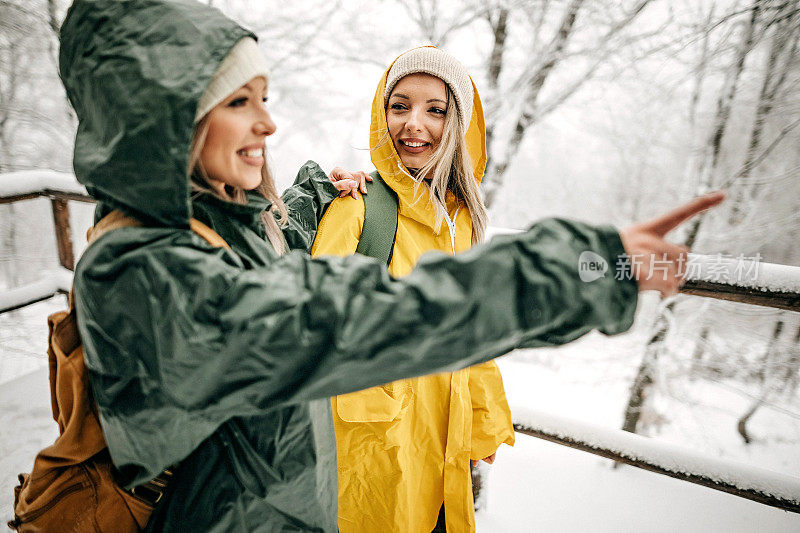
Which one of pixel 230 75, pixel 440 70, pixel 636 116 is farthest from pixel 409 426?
pixel 636 116

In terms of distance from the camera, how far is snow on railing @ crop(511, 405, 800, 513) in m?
1.62

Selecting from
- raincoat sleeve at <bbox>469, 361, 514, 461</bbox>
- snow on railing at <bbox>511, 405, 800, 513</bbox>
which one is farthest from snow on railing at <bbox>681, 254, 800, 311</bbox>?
raincoat sleeve at <bbox>469, 361, 514, 461</bbox>

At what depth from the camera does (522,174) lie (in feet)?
30.5

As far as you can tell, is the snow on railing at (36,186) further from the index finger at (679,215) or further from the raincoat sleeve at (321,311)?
the index finger at (679,215)

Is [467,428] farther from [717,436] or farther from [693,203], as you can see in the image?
[717,436]

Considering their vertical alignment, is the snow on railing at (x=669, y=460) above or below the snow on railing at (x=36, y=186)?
below

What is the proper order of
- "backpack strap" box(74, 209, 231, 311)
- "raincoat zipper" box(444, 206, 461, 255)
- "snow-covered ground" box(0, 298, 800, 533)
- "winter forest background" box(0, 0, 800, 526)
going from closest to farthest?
"backpack strap" box(74, 209, 231, 311) < "raincoat zipper" box(444, 206, 461, 255) < "snow-covered ground" box(0, 298, 800, 533) < "winter forest background" box(0, 0, 800, 526)

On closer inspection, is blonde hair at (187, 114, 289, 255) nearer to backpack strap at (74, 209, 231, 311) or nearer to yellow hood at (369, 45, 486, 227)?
backpack strap at (74, 209, 231, 311)

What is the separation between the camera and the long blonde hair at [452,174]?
144 cm

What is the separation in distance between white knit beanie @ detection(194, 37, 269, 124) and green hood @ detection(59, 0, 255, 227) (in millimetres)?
57

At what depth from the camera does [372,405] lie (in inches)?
48.7

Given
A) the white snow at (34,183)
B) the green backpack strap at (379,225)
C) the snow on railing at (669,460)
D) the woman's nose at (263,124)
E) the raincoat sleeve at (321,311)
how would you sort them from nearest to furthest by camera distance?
the raincoat sleeve at (321,311) → the woman's nose at (263,124) → the green backpack strap at (379,225) → the snow on railing at (669,460) → the white snow at (34,183)

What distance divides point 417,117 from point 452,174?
27 cm

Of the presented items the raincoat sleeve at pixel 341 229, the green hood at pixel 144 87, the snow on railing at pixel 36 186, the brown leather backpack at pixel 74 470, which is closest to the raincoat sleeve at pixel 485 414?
the raincoat sleeve at pixel 341 229
